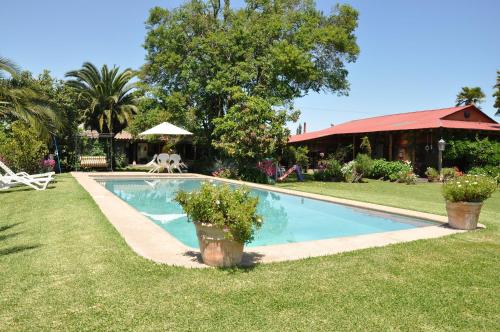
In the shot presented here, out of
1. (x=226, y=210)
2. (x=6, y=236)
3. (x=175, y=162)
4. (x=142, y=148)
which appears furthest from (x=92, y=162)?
(x=226, y=210)

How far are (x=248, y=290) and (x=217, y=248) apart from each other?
0.83 m

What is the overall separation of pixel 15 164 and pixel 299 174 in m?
13.3

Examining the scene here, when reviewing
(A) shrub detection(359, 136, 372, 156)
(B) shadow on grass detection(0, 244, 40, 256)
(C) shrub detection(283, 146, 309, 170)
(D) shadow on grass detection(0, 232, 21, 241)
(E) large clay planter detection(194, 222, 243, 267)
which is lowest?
Result: (B) shadow on grass detection(0, 244, 40, 256)

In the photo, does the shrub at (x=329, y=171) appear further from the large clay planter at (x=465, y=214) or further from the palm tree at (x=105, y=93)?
the palm tree at (x=105, y=93)

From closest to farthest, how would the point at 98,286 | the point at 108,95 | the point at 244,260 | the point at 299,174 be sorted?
the point at 98,286, the point at 244,260, the point at 299,174, the point at 108,95

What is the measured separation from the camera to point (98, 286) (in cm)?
420

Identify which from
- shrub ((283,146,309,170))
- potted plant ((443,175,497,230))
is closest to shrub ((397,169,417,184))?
shrub ((283,146,309,170))

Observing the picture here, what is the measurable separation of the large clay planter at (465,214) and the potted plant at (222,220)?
4.74 meters

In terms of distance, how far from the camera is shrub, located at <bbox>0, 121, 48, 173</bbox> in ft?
52.7

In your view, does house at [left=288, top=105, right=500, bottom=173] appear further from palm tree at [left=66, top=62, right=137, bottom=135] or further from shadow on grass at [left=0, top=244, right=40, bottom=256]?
shadow on grass at [left=0, top=244, right=40, bottom=256]

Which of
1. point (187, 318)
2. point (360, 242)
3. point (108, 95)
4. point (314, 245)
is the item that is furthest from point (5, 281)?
point (108, 95)

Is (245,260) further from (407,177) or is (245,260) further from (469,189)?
(407,177)

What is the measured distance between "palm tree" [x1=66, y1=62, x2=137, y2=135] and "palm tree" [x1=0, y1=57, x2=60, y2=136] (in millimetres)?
10238

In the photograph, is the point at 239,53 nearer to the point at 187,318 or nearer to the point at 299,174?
the point at 299,174
